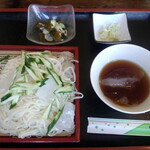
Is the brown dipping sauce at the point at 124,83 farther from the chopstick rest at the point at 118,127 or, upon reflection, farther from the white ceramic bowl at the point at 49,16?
the white ceramic bowl at the point at 49,16

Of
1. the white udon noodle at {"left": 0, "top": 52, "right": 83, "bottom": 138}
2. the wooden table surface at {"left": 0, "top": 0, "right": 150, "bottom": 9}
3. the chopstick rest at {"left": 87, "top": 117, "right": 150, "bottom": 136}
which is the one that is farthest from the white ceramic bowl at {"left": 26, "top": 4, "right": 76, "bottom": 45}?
the chopstick rest at {"left": 87, "top": 117, "right": 150, "bottom": 136}

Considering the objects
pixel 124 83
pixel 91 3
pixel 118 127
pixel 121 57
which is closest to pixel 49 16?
pixel 91 3

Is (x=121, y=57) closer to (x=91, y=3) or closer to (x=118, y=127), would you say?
(x=118, y=127)

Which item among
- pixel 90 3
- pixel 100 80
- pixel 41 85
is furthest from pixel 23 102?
pixel 90 3

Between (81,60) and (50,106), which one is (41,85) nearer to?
(50,106)

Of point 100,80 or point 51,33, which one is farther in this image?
point 51,33
